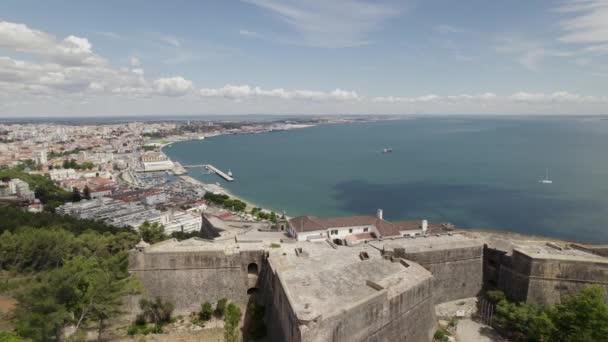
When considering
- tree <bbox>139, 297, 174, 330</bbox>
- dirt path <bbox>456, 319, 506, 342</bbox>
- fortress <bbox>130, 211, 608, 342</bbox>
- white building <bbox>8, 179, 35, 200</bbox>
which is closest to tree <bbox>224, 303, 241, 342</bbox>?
fortress <bbox>130, 211, 608, 342</bbox>

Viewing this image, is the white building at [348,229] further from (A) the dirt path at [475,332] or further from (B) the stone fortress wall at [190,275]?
(A) the dirt path at [475,332]

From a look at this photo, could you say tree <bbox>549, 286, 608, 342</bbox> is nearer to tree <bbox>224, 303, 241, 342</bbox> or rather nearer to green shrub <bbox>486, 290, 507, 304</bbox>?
green shrub <bbox>486, 290, 507, 304</bbox>

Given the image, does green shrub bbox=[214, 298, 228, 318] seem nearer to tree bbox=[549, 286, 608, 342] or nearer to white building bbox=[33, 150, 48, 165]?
tree bbox=[549, 286, 608, 342]

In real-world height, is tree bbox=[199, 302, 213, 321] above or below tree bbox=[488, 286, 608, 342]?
below

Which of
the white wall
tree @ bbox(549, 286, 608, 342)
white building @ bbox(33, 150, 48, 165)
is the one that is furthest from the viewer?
white building @ bbox(33, 150, 48, 165)

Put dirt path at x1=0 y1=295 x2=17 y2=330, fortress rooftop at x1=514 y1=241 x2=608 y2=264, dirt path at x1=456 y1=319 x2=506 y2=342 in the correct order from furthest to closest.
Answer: fortress rooftop at x1=514 y1=241 x2=608 y2=264 → dirt path at x1=456 y1=319 x2=506 y2=342 → dirt path at x1=0 y1=295 x2=17 y2=330

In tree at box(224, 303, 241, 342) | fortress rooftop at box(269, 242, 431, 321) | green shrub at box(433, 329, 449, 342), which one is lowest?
green shrub at box(433, 329, 449, 342)

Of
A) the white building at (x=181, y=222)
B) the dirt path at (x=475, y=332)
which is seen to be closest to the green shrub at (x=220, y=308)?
the dirt path at (x=475, y=332)

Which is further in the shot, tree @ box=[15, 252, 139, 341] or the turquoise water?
the turquoise water

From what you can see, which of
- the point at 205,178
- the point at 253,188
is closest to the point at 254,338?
the point at 253,188
